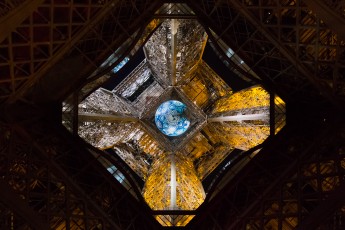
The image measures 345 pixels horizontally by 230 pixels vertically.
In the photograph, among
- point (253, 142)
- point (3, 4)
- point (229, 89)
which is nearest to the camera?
point (3, 4)

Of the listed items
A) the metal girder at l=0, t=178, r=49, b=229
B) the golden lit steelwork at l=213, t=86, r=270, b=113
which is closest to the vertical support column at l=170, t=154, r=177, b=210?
the golden lit steelwork at l=213, t=86, r=270, b=113

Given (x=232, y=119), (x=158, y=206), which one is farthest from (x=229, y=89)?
(x=158, y=206)

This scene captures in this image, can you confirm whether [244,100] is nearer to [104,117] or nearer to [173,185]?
[173,185]

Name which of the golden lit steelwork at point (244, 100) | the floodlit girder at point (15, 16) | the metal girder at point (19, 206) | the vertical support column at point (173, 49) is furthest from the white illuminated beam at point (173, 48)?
the metal girder at point (19, 206)

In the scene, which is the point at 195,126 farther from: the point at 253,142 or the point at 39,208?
the point at 39,208

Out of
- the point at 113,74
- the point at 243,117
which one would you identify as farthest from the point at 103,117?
the point at 243,117
